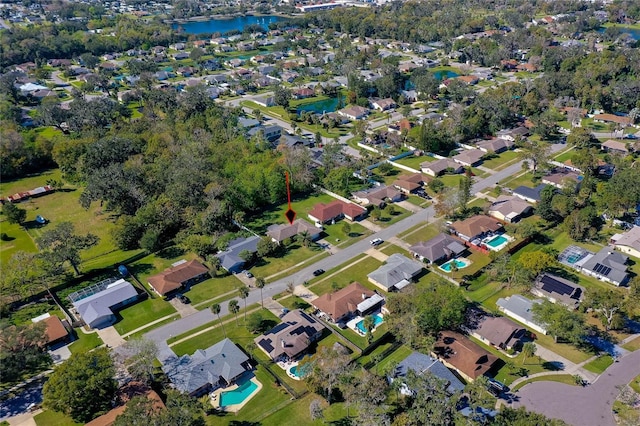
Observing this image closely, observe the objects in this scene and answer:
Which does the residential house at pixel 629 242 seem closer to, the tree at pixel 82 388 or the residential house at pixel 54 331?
the tree at pixel 82 388

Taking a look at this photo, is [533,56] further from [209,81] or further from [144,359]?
[144,359]

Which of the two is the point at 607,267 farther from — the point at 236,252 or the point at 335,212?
the point at 236,252

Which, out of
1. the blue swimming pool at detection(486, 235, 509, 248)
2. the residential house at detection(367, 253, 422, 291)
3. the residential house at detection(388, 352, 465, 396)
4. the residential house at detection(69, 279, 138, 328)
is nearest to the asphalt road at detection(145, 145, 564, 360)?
the residential house at detection(367, 253, 422, 291)

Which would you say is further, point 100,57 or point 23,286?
point 100,57

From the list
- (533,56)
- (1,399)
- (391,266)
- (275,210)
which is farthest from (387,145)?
(533,56)

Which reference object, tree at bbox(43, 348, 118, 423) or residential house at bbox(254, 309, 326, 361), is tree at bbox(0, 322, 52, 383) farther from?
residential house at bbox(254, 309, 326, 361)

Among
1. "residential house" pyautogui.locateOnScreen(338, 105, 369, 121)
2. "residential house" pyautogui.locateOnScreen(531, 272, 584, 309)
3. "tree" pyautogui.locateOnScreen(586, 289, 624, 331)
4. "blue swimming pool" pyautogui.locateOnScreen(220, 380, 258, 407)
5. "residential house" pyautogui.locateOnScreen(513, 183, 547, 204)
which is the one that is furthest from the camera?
"residential house" pyautogui.locateOnScreen(338, 105, 369, 121)

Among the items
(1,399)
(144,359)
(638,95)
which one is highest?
(638,95)
